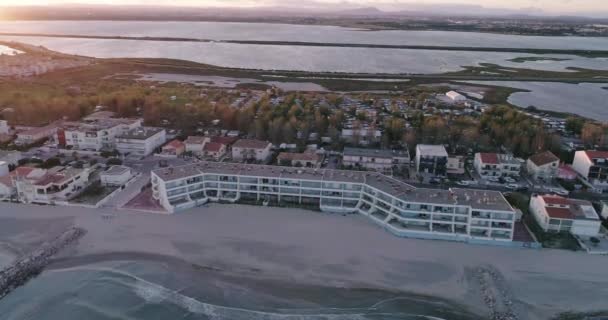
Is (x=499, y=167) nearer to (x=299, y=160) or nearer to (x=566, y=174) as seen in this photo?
(x=566, y=174)

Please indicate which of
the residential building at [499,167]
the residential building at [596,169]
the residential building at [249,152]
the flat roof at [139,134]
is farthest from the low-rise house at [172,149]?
the residential building at [596,169]

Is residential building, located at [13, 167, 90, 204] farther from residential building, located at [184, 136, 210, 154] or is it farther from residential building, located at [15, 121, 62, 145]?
residential building, located at [15, 121, 62, 145]

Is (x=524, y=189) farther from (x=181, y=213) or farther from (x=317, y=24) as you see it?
(x=317, y=24)

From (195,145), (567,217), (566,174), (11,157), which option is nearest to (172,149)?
(195,145)

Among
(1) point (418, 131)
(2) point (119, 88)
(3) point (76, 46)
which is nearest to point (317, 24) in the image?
(3) point (76, 46)

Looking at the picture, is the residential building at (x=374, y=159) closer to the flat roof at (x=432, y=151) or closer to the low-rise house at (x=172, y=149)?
the flat roof at (x=432, y=151)

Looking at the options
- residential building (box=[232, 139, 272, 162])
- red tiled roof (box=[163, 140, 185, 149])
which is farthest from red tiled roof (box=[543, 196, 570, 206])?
red tiled roof (box=[163, 140, 185, 149])

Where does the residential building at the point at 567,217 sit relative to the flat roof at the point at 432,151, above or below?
below
